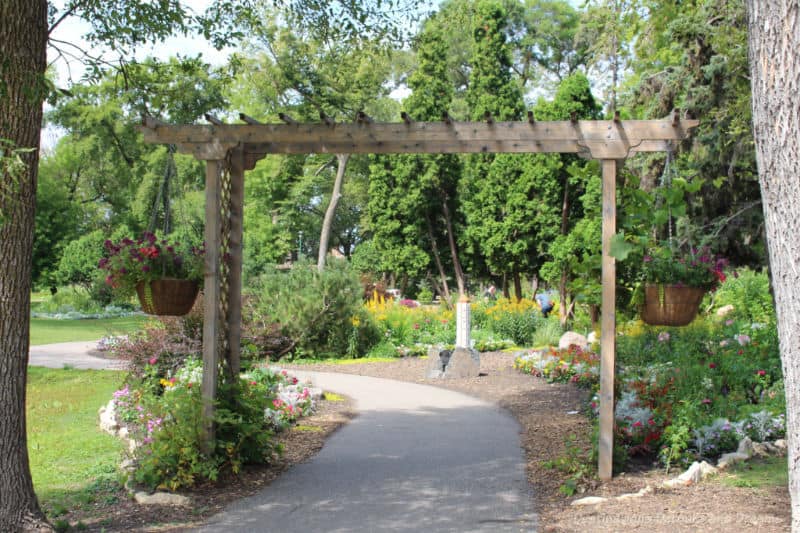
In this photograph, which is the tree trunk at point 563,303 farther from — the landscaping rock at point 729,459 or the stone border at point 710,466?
the landscaping rock at point 729,459

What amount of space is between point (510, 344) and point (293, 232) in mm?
17651

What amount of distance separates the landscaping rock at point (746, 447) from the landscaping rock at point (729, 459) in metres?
0.04

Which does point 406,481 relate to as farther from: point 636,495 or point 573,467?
point 636,495

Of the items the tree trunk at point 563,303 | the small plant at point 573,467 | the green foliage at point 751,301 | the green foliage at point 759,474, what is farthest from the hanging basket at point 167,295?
the tree trunk at point 563,303

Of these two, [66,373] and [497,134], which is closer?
[497,134]

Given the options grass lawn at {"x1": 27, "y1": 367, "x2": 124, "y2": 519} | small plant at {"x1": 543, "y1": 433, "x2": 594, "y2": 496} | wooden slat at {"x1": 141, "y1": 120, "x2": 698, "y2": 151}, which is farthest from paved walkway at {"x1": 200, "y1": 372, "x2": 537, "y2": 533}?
wooden slat at {"x1": 141, "y1": 120, "x2": 698, "y2": 151}

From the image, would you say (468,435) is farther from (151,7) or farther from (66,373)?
(66,373)

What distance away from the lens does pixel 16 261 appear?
14.7 ft

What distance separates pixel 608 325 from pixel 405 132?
83.4 inches

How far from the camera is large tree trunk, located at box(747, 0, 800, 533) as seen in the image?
10.7 feet

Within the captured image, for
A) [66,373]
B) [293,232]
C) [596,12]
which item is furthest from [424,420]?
[293,232]

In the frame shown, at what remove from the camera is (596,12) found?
9.62 metres

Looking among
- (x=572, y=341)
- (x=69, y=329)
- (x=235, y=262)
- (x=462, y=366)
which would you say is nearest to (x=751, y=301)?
(x=572, y=341)

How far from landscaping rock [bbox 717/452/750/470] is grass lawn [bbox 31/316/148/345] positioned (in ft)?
41.0
